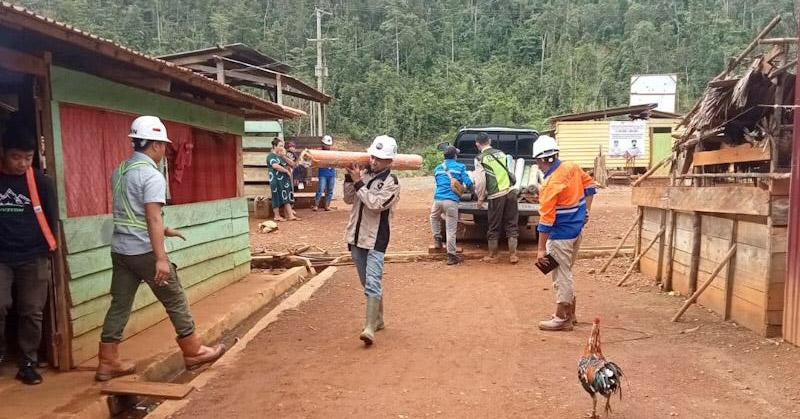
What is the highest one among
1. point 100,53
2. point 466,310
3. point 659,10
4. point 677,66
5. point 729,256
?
point 659,10

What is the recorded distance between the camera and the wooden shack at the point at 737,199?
4.93 meters

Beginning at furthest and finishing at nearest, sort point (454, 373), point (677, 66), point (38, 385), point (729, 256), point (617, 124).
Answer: point (677, 66) → point (617, 124) → point (729, 256) → point (454, 373) → point (38, 385)

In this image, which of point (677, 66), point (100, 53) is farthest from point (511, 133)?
point (677, 66)

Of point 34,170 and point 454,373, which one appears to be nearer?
point 34,170

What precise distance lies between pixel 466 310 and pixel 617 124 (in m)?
21.7

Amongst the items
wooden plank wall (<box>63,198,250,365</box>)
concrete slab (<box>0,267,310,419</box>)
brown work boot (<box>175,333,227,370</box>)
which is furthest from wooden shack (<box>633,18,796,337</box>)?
wooden plank wall (<box>63,198,250,365</box>)

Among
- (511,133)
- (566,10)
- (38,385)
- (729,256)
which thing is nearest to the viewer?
(38,385)

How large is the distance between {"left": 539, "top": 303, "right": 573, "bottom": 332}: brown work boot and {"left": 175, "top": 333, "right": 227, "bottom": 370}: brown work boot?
10.3 ft

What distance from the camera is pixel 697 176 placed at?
6.47 metres

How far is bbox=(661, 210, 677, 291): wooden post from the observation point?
707cm

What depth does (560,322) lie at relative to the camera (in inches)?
223

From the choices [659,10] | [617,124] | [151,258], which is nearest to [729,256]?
[151,258]

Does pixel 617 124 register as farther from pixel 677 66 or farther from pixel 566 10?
pixel 566 10

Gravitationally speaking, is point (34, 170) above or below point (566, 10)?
below
